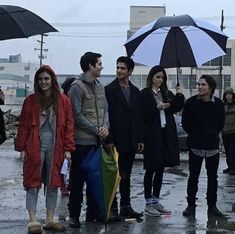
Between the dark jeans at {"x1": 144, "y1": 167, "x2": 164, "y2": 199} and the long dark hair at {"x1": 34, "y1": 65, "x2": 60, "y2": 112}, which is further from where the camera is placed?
the dark jeans at {"x1": 144, "y1": 167, "x2": 164, "y2": 199}

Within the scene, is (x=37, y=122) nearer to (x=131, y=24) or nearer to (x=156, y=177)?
(x=156, y=177)

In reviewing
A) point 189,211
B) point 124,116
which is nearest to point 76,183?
point 124,116

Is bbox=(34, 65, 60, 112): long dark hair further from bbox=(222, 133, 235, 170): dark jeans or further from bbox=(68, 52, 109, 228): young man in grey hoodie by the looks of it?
bbox=(222, 133, 235, 170): dark jeans

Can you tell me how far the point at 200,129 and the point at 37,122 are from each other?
2276 millimetres

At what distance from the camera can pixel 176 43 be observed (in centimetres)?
791

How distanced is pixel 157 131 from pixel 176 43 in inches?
54.5

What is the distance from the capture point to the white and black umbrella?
763 cm

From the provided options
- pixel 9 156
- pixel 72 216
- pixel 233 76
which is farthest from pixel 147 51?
pixel 233 76

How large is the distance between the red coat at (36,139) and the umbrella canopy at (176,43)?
6.03ft

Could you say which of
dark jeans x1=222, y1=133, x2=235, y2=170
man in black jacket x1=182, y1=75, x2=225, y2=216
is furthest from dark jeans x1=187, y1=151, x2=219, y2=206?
dark jeans x1=222, y1=133, x2=235, y2=170

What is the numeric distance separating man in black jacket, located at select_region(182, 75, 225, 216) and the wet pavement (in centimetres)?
44

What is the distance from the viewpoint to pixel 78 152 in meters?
6.52

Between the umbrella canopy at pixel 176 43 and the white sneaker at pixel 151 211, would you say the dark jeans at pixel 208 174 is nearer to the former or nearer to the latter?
the white sneaker at pixel 151 211

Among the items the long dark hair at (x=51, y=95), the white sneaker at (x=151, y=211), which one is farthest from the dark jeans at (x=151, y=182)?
the long dark hair at (x=51, y=95)
